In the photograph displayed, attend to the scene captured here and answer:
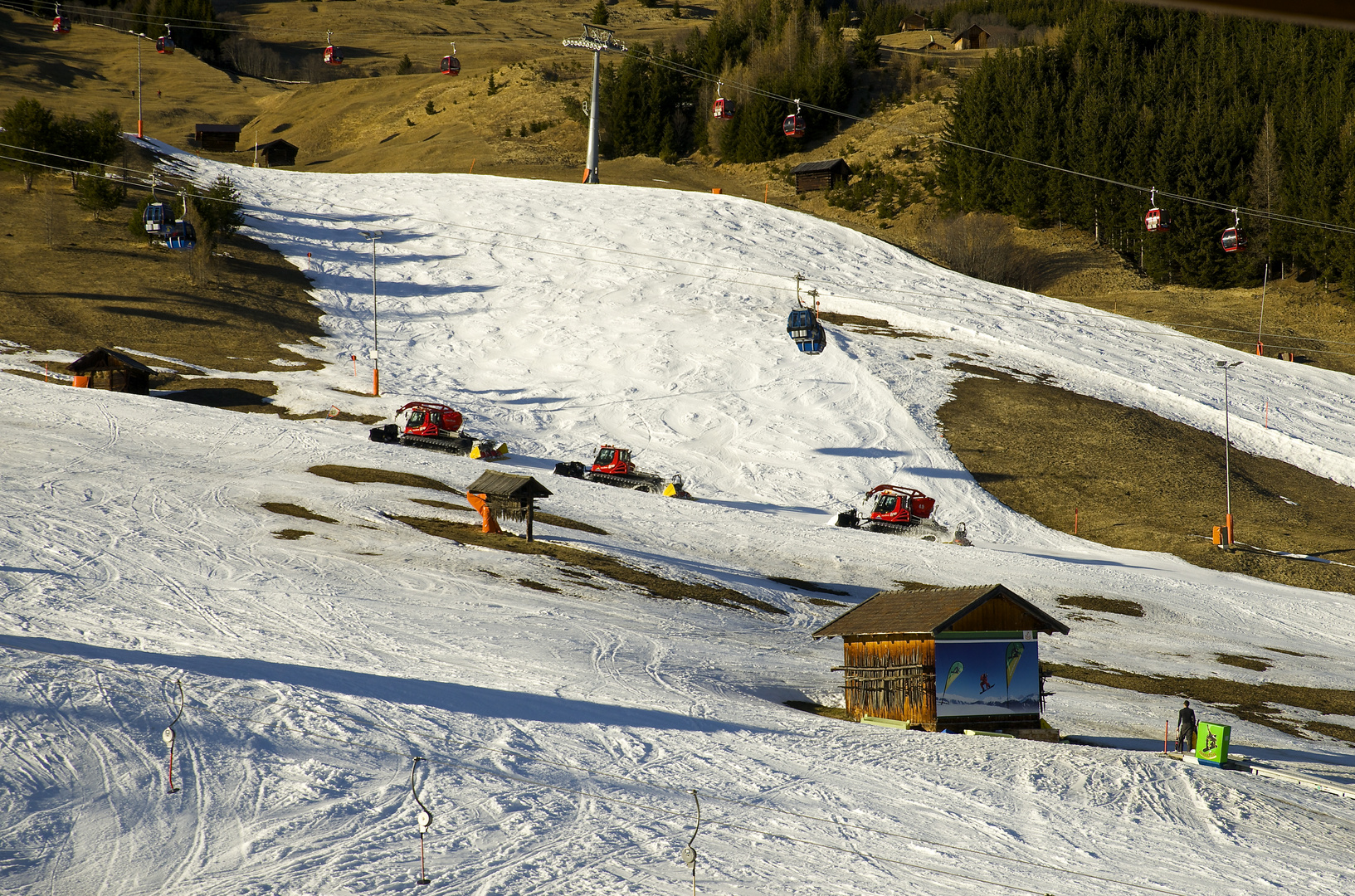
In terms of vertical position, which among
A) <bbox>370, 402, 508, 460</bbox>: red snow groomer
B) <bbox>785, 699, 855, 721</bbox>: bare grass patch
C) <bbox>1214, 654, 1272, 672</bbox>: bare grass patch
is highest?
<bbox>370, 402, 508, 460</bbox>: red snow groomer

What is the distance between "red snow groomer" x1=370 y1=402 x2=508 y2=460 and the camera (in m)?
45.2

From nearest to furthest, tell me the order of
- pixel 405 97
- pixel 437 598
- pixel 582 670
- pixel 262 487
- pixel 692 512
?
pixel 582 670 < pixel 437 598 < pixel 262 487 < pixel 692 512 < pixel 405 97

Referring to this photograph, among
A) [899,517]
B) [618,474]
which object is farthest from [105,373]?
[899,517]

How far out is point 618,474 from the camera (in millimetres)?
44719

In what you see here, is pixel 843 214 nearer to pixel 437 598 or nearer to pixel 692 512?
pixel 692 512

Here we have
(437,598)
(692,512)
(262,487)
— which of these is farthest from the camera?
(692,512)

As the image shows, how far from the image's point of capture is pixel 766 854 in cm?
1457

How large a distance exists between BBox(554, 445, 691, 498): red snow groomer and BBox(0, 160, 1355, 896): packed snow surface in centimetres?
153

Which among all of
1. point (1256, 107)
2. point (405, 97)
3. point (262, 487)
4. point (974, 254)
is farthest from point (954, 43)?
point (262, 487)

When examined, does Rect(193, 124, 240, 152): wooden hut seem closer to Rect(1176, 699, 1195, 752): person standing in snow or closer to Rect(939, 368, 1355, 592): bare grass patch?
Rect(939, 368, 1355, 592): bare grass patch

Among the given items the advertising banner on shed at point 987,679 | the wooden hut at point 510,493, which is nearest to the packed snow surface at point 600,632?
the advertising banner on shed at point 987,679

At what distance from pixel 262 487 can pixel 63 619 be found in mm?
15348

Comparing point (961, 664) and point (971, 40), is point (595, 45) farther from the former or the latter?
point (971, 40)

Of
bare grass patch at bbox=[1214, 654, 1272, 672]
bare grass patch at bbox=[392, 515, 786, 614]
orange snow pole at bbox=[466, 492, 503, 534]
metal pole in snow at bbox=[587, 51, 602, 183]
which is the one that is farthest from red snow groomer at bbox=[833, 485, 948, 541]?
metal pole in snow at bbox=[587, 51, 602, 183]
